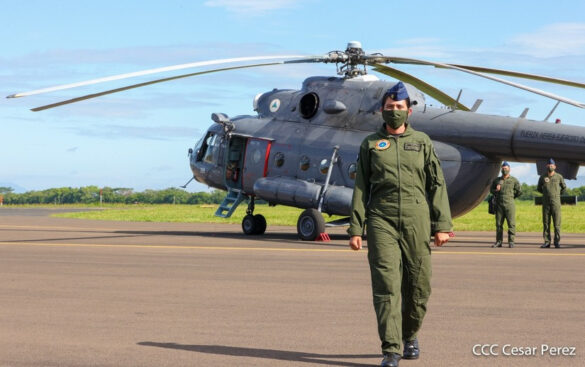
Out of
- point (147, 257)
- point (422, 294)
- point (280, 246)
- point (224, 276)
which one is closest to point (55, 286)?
point (224, 276)

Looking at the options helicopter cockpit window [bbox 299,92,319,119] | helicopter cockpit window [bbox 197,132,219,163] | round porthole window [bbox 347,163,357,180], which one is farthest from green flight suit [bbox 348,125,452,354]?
helicopter cockpit window [bbox 197,132,219,163]

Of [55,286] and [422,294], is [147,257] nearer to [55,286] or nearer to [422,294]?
[55,286]

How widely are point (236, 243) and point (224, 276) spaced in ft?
26.8

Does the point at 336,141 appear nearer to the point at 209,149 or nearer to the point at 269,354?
the point at 209,149

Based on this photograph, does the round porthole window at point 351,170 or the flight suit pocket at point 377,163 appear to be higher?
the flight suit pocket at point 377,163

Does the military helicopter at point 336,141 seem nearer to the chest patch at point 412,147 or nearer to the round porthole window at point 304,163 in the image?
the round porthole window at point 304,163

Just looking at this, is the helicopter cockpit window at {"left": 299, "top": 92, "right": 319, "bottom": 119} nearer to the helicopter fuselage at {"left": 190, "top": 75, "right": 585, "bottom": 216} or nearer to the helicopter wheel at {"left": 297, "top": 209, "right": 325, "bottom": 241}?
the helicopter fuselage at {"left": 190, "top": 75, "right": 585, "bottom": 216}

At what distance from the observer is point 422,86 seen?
22.8 meters

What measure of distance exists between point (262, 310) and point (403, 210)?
9.87 ft

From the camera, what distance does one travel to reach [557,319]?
351 inches

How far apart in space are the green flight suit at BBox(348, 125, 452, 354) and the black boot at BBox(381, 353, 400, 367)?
550 millimetres

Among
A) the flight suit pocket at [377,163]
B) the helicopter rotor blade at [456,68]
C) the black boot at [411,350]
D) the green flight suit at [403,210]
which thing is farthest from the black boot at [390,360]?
the helicopter rotor blade at [456,68]

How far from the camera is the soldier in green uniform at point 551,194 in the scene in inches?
805

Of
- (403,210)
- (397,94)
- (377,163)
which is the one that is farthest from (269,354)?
(397,94)
